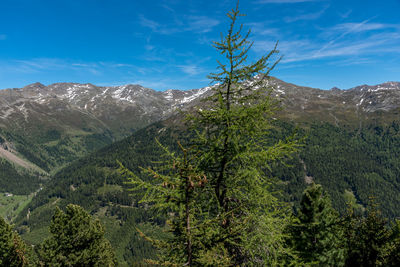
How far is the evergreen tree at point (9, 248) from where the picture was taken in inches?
1330

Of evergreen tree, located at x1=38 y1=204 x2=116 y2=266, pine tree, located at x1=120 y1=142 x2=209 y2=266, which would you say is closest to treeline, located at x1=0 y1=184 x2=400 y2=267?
evergreen tree, located at x1=38 y1=204 x2=116 y2=266

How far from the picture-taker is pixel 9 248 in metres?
34.6

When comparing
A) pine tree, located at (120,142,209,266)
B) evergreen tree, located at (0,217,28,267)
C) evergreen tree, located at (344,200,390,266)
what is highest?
pine tree, located at (120,142,209,266)

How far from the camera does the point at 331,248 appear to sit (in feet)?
95.9

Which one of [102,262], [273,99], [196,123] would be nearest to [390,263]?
[273,99]

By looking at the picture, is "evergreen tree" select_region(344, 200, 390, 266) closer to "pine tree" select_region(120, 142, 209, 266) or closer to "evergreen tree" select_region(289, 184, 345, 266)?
"evergreen tree" select_region(289, 184, 345, 266)

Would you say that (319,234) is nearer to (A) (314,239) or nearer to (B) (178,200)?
(A) (314,239)

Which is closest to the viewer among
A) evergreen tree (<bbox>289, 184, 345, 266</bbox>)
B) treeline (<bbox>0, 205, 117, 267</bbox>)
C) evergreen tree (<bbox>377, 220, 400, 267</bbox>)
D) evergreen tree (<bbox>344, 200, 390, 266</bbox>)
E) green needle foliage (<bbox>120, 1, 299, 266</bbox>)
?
green needle foliage (<bbox>120, 1, 299, 266</bbox>)

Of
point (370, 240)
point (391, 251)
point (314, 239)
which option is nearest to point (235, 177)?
point (314, 239)

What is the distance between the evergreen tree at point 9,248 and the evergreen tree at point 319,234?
41613mm

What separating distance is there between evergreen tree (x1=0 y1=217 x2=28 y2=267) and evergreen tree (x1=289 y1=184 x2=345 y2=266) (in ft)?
137

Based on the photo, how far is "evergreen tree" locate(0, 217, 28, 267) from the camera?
33781 mm

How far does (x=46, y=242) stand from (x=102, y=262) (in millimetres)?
9442

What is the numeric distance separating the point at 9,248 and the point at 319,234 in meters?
45.8
